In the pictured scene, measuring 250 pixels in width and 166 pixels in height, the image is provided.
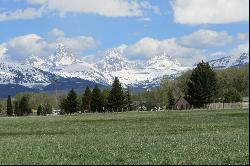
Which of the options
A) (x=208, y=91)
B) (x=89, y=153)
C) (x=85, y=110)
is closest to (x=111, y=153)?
(x=89, y=153)

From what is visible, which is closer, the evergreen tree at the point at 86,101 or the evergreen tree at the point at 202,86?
the evergreen tree at the point at 202,86

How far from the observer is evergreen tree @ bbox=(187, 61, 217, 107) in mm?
137500

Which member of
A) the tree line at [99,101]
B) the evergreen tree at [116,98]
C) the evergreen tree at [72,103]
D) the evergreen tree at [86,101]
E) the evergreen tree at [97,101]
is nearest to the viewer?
the evergreen tree at [116,98]

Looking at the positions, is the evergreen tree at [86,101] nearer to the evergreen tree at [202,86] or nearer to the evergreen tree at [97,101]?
the evergreen tree at [97,101]

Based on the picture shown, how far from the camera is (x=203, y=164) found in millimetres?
18656

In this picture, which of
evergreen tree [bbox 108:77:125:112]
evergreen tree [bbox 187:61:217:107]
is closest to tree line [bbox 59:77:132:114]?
evergreen tree [bbox 108:77:125:112]

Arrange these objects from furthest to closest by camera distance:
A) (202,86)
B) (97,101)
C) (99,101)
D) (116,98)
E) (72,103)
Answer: (72,103), (97,101), (99,101), (116,98), (202,86)

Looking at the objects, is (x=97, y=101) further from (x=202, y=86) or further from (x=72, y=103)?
(x=202, y=86)

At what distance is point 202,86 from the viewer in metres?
138

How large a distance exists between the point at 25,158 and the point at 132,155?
15.2 ft

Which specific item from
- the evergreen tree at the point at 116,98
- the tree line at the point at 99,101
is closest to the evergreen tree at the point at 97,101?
the tree line at the point at 99,101

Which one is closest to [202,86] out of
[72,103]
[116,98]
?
[116,98]

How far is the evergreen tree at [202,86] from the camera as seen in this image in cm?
13750

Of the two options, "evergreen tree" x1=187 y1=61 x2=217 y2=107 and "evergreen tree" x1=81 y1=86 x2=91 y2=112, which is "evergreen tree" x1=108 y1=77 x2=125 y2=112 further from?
"evergreen tree" x1=81 y1=86 x2=91 y2=112
